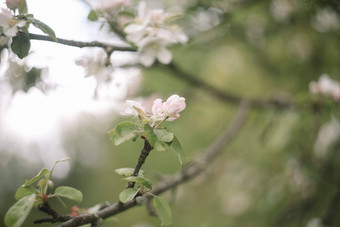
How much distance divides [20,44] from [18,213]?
1.55 ft

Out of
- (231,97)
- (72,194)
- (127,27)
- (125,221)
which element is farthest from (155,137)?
(125,221)

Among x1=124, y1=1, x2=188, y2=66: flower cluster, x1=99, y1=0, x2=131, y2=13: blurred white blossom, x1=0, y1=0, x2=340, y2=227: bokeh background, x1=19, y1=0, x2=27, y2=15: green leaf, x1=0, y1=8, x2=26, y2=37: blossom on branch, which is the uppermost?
x1=19, y1=0, x2=27, y2=15: green leaf

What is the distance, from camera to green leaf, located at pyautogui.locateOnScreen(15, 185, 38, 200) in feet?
2.53

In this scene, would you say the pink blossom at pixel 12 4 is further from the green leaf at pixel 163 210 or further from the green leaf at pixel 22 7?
the green leaf at pixel 163 210

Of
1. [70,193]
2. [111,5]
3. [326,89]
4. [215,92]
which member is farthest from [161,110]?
[215,92]

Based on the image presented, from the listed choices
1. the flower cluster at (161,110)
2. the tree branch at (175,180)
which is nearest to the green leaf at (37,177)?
the tree branch at (175,180)

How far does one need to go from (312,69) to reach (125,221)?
11.3ft

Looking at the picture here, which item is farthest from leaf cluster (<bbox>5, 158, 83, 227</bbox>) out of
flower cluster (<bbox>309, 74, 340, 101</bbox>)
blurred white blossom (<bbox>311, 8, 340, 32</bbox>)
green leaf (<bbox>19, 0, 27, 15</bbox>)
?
blurred white blossom (<bbox>311, 8, 340, 32</bbox>)

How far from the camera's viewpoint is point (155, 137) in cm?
73

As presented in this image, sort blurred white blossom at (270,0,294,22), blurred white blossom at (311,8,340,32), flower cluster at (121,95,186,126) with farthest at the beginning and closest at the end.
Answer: blurred white blossom at (311,8,340,32) → blurred white blossom at (270,0,294,22) → flower cluster at (121,95,186,126)

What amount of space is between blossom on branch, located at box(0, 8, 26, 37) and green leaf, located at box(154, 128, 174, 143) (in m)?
0.48

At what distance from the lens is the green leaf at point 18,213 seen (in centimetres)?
68

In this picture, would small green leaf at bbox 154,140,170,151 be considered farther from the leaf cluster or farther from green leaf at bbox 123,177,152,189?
the leaf cluster

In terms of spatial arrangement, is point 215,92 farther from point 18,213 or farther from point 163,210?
point 18,213
